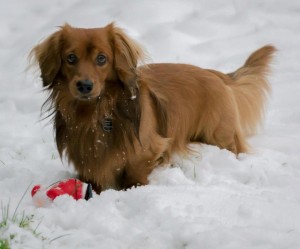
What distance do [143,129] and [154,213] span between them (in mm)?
891

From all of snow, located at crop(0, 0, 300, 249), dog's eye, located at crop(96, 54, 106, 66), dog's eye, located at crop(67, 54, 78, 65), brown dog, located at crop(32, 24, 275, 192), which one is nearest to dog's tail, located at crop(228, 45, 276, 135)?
snow, located at crop(0, 0, 300, 249)

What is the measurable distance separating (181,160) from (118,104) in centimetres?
71

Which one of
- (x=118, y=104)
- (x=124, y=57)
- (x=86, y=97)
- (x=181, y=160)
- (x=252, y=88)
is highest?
(x=124, y=57)

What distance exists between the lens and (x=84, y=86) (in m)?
2.93

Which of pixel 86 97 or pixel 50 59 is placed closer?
pixel 86 97

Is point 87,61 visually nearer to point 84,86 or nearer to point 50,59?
point 84,86

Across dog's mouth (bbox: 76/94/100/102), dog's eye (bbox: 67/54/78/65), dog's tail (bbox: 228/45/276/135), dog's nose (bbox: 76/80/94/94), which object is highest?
dog's eye (bbox: 67/54/78/65)

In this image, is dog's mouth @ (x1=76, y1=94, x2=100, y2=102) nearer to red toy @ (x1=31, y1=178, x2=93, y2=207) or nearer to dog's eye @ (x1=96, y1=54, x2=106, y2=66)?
dog's eye @ (x1=96, y1=54, x2=106, y2=66)

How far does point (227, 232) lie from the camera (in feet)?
7.82

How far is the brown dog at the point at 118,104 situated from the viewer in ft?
10.1

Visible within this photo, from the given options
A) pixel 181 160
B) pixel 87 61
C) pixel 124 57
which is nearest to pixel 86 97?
pixel 87 61

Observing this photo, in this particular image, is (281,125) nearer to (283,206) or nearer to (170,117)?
(170,117)

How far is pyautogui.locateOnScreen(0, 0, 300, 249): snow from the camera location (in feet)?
7.98

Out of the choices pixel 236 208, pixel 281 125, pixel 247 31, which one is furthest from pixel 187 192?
pixel 247 31
